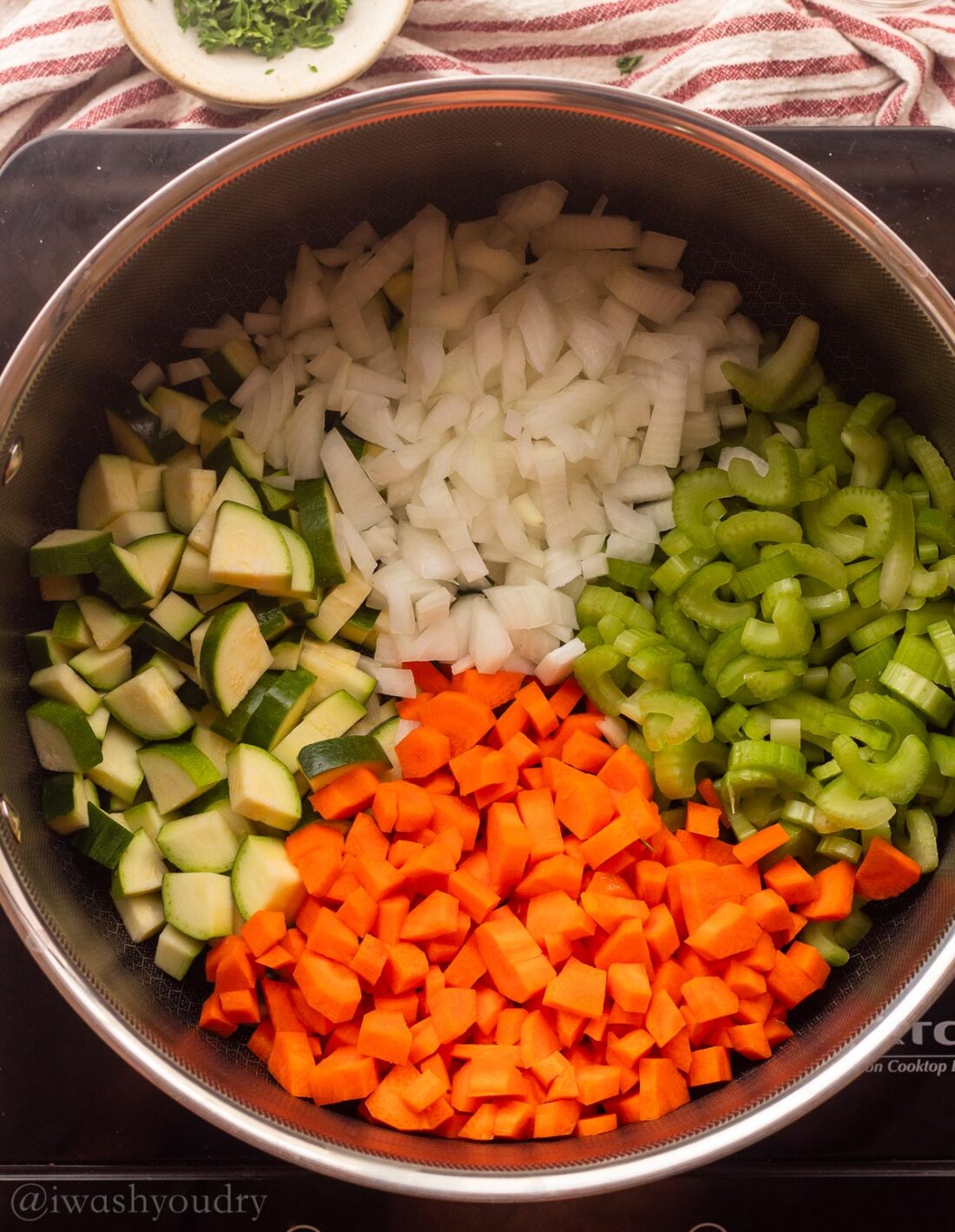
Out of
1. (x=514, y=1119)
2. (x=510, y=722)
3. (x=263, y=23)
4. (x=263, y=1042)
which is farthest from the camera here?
(x=263, y=23)

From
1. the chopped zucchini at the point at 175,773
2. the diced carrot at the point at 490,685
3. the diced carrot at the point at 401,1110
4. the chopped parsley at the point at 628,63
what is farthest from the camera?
the chopped parsley at the point at 628,63

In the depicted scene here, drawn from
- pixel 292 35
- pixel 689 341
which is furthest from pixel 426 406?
pixel 292 35

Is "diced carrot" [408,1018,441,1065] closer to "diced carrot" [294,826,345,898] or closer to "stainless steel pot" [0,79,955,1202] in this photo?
"stainless steel pot" [0,79,955,1202]

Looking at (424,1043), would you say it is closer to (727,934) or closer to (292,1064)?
(292,1064)

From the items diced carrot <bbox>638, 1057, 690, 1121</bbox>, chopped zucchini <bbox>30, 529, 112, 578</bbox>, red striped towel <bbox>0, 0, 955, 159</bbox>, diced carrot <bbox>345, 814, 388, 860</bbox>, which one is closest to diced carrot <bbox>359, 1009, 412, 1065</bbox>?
diced carrot <bbox>345, 814, 388, 860</bbox>

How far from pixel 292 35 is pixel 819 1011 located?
1.76m

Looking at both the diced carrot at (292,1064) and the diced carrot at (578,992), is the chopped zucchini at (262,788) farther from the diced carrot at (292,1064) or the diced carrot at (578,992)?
the diced carrot at (578,992)

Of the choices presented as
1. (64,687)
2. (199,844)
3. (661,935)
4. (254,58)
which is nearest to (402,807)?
(199,844)

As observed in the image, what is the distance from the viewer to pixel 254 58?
1750 mm

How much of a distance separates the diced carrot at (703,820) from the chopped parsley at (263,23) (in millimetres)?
1391

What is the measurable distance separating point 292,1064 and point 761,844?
2.31 ft

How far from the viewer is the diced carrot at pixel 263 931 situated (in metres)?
1.41

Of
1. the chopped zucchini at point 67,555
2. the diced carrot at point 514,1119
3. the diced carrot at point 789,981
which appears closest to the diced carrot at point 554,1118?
the diced carrot at point 514,1119

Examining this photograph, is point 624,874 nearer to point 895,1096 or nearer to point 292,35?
point 895,1096
